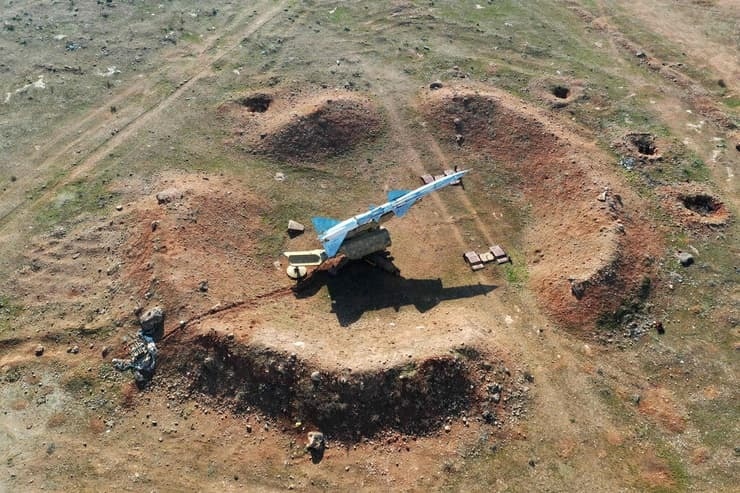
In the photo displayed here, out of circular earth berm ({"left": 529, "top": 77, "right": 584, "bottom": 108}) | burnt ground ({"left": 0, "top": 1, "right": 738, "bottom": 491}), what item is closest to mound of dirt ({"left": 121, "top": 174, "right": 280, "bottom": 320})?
burnt ground ({"left": 0, "top": 1, "right": 738, "bottom": 491})

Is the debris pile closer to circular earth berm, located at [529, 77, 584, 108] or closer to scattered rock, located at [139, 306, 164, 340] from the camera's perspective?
circular earth berm, located at [529, 77, 584, 108]

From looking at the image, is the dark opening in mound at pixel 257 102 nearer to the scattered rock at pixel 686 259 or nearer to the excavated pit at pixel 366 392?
the excavated pit at pixel 366 392

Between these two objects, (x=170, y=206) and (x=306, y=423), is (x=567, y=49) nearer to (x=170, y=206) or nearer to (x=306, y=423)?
(x=170, y=206)

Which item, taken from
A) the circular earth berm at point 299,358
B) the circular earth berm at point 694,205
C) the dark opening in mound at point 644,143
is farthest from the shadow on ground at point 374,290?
the dark opening in mound at point 644,143

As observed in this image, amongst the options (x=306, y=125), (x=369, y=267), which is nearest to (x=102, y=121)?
(x=306, y=125)

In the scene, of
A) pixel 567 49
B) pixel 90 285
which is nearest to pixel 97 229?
pixel 90 285

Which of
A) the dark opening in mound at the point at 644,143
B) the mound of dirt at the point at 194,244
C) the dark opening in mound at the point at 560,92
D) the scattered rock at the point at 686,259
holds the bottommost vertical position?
the mound of dirt at the point at 194,244

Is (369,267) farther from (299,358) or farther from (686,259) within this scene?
(686,259)
